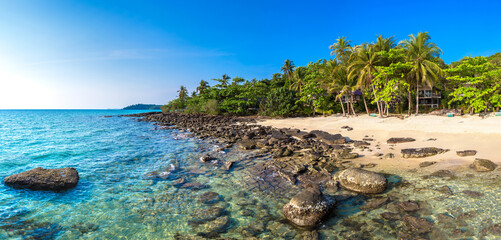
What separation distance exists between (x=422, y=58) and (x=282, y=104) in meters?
19.4

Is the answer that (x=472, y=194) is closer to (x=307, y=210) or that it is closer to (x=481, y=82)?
(x=307, y=210)

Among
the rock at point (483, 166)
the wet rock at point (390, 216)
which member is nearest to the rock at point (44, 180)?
the wet rock at point (390, 216)

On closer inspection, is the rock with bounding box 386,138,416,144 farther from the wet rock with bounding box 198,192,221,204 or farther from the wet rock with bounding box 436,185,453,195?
the wet rock with bounding box 198,192,221,204

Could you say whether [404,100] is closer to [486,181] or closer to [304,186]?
[486,181]

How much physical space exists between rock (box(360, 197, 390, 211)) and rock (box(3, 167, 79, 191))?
10.8m

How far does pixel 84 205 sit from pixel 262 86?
142 feet

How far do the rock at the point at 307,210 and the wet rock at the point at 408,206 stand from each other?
195 centimetres

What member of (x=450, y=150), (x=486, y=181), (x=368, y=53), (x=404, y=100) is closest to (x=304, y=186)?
(x=486, y=181)

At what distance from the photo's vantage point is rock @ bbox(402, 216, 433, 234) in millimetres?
4801

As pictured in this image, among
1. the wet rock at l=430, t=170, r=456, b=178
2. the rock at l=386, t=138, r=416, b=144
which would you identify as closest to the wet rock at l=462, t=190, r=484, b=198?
the wet rock at l=430, t=170, r=456, b=178

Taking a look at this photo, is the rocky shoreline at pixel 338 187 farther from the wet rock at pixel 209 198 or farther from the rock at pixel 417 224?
the wet rock at pixel 209 198

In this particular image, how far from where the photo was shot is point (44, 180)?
8.47m

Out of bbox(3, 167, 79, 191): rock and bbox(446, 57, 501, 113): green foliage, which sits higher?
bbox(446, 57, 501, 113): green foliage

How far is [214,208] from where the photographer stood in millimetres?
6461
